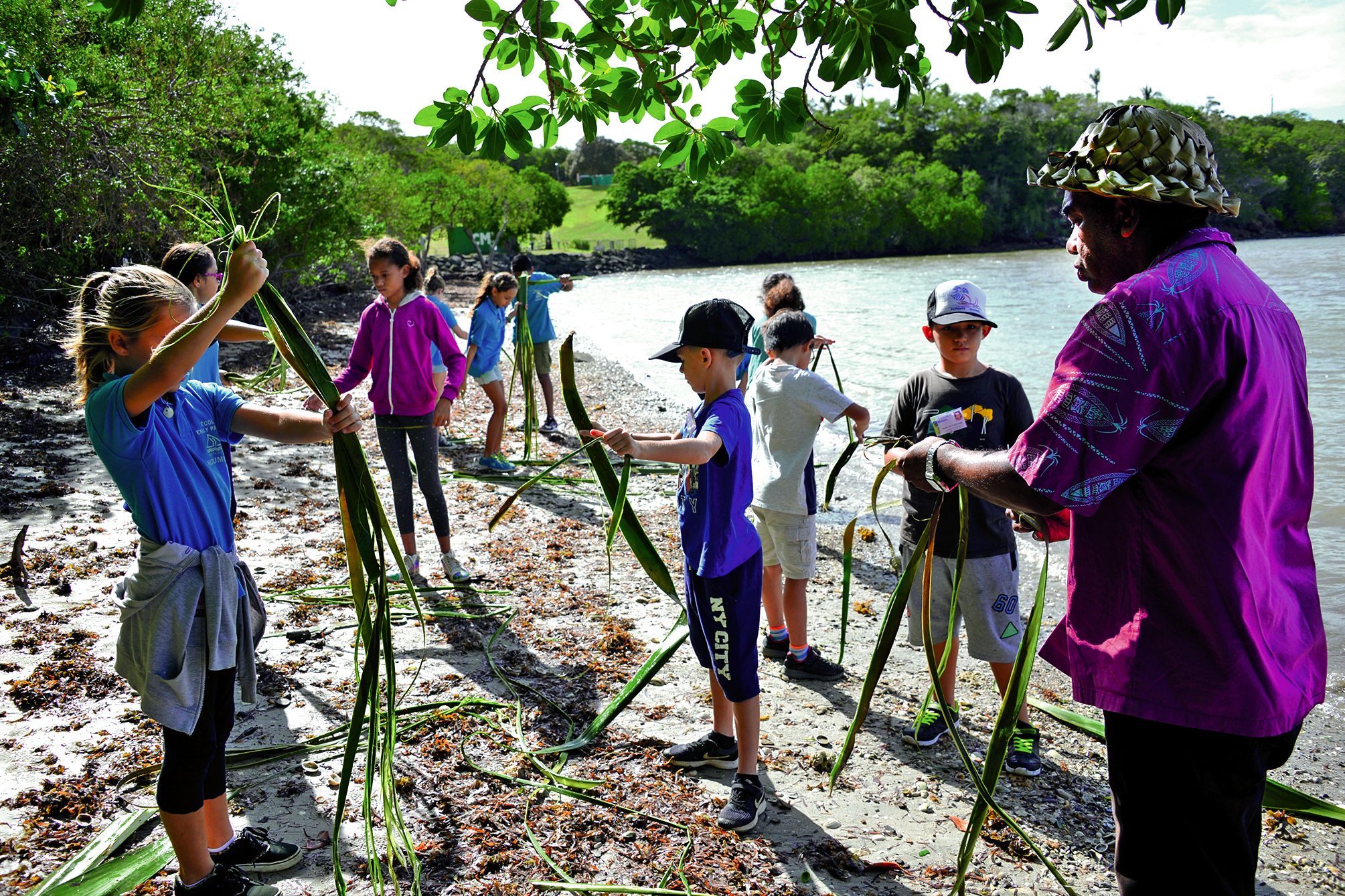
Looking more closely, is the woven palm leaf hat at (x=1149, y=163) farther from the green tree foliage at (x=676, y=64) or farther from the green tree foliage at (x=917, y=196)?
the green tree foliage at (x=917, y=196)

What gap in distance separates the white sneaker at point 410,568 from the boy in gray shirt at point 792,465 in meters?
2.44

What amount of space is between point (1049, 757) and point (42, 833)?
4.06 metres

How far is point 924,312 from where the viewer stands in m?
27.1

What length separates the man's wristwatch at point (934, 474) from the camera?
7.84 ft

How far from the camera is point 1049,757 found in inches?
162

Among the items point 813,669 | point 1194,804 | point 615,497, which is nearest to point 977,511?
point 813,669

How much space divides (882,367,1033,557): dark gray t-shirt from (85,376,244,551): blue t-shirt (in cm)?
257

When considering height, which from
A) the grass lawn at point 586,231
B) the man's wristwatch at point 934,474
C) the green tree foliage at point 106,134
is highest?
the grass lawn at point 586,231

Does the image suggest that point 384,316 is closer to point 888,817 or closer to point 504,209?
point 888,817

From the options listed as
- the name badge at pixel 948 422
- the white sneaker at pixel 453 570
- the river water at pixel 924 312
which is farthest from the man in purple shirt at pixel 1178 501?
the white sneaker at pixel 453 570

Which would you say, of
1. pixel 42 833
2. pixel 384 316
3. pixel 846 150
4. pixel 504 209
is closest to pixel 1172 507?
pixel 42 833

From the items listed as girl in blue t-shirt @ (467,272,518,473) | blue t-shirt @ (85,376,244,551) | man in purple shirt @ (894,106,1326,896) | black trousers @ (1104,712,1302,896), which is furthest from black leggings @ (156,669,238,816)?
girl in blue t-shirt @ (467,272,518,473)

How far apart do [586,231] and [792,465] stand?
110 meters

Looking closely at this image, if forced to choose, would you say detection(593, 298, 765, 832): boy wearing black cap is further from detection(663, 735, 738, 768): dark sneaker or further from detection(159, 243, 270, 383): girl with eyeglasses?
Answer: detection(159, 243, 270, 383): girl with eyeglasses
